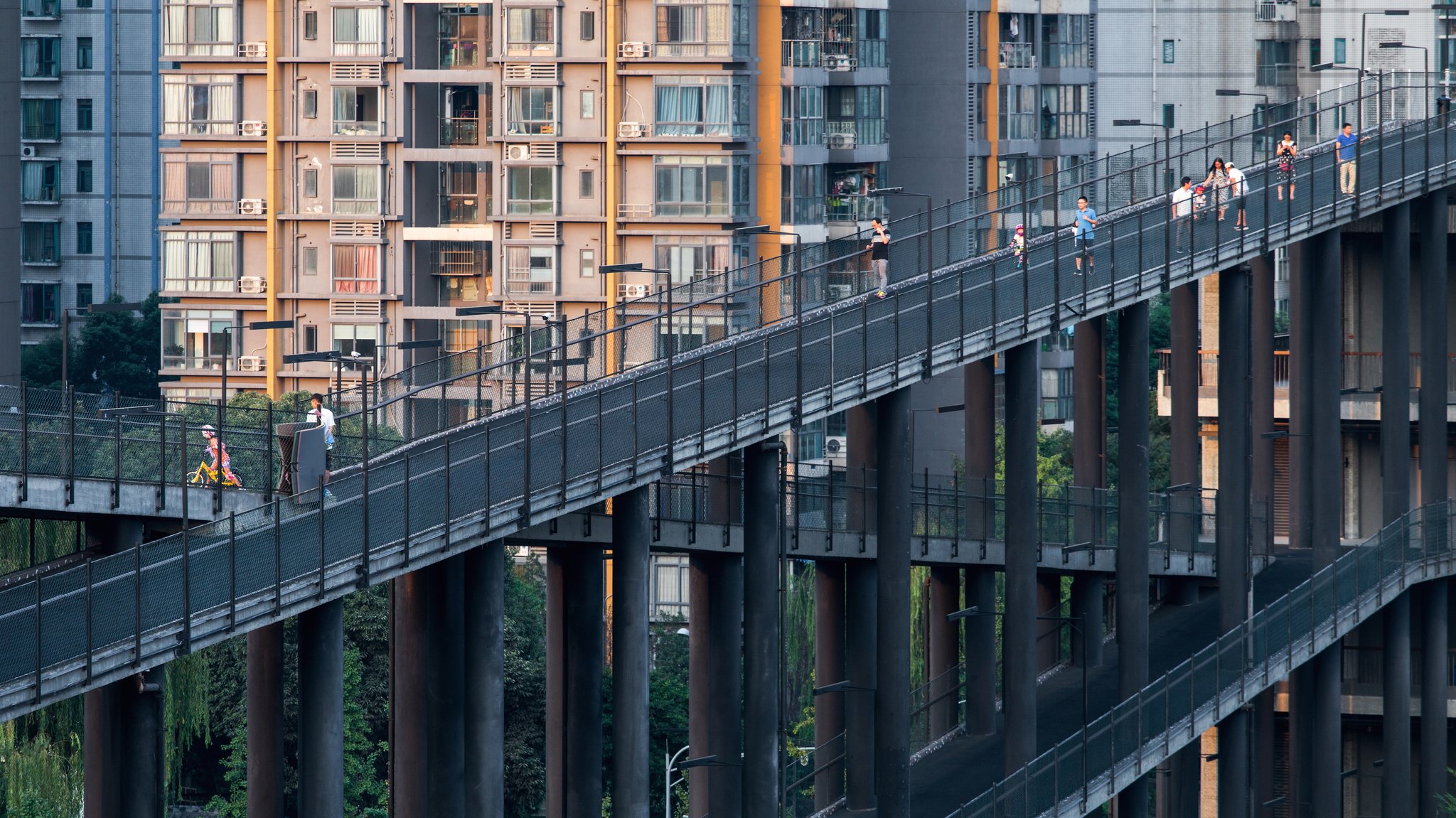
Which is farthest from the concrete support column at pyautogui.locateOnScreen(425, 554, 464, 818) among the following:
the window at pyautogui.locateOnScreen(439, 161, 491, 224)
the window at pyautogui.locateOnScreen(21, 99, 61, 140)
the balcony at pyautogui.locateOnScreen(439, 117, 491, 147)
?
the window at pyautogui.locateOnScreen(21, 99, 61, 140)

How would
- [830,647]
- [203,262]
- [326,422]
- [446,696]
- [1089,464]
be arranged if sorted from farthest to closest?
[203,262] → [1089,464] → [830,647] → [446,696] → [326,422]

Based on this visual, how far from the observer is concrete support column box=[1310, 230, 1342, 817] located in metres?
67.1

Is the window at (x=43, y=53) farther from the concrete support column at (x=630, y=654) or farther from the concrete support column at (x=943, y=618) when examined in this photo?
the concrete support column at (x=630, y=654)

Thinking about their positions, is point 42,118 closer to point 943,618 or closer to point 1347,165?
point 943,618

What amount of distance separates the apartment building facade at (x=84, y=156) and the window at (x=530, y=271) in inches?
1931

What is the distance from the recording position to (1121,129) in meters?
151

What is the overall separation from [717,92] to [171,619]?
63.6 m

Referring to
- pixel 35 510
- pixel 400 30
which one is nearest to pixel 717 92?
pixel 400 30

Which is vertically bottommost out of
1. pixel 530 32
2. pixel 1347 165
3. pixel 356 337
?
pixel 356 337

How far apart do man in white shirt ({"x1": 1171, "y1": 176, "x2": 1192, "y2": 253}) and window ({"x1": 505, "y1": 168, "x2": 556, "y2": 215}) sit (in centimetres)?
4610

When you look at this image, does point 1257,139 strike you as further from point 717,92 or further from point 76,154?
point 76,154

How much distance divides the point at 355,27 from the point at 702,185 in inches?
614

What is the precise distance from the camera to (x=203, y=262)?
107750mm

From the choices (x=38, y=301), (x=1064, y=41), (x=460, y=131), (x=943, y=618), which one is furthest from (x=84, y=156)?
(x=943, y=618)
